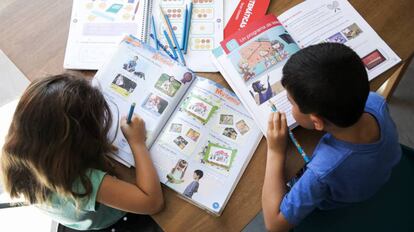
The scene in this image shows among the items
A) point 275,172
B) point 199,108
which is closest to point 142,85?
point 199,108

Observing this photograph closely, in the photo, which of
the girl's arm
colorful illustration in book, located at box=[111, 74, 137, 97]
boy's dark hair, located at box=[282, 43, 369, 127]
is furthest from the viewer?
colorful illustration in book, located at box=[111, 74, 137, 97]

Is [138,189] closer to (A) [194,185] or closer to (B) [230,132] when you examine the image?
(A) [194,185]

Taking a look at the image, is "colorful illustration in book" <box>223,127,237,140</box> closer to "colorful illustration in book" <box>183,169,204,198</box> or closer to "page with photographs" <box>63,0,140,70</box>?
"colorful illustration in book" <box>183,169,204,198</box>

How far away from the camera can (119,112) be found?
90cm

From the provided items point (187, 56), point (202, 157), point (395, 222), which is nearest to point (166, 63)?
point (187, 56)

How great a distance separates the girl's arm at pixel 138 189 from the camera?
32.0 inches

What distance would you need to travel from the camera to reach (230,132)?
2.87 ft

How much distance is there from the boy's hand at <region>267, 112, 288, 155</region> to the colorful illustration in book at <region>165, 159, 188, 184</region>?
195 millimetres

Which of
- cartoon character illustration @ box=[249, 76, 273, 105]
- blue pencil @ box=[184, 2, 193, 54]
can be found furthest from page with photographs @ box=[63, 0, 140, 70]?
cartoon character illustration @ box=[249, 76, 273, 105]

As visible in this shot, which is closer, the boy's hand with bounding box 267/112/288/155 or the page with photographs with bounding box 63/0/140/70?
the boy's hand with bounding box 267/112/288/155

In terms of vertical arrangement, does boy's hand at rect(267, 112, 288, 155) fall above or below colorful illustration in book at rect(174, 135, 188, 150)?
below

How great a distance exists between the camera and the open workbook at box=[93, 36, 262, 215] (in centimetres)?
84

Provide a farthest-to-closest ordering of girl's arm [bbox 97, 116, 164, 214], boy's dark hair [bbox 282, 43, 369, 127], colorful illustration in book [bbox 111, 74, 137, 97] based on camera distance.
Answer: colorful illustration in book [bbox 111, 74, 137, 97] → girl's arm [bbox 97, 116, 164, 214] → boy's dark hair [bbox 282, 43, 369, 127]

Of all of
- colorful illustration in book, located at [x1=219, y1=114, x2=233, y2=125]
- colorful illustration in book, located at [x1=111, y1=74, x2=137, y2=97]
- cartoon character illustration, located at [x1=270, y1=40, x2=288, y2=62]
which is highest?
colorful illustration in book, located at [x1=111, y1=74, x2=137, y2=97]
